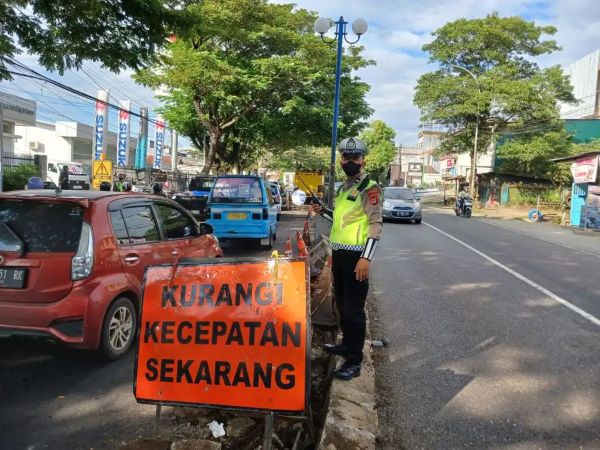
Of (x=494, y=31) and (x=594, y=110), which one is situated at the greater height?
(x=494, y=31)

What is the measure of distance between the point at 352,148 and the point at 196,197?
1544cm

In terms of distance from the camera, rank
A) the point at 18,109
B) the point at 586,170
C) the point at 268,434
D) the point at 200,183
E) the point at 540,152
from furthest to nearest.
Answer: the point at 540,152
the point at 18,109
the point at 586,170
the point at 200,183
the point at 268,434

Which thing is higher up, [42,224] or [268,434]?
[42,224]

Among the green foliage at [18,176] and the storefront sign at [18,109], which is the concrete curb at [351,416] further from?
the storefront sign at [18,109]

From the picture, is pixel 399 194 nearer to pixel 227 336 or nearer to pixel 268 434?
pixel 227 336

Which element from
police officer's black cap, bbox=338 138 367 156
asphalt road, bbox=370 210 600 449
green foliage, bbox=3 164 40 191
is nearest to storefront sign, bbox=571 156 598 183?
asphalt road, bbox=370 210 600 449

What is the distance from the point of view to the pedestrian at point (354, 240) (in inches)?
151

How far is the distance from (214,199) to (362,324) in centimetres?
867

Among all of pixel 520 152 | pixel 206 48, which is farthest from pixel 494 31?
pixel 206 48

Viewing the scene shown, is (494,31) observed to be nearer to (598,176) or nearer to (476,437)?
(598,176)

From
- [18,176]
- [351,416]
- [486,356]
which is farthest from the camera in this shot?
[18,176]

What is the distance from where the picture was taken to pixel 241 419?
11.4 feet

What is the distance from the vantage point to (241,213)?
11.7 meters

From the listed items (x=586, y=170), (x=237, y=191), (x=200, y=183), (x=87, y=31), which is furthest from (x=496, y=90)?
(x=87, y=31)
